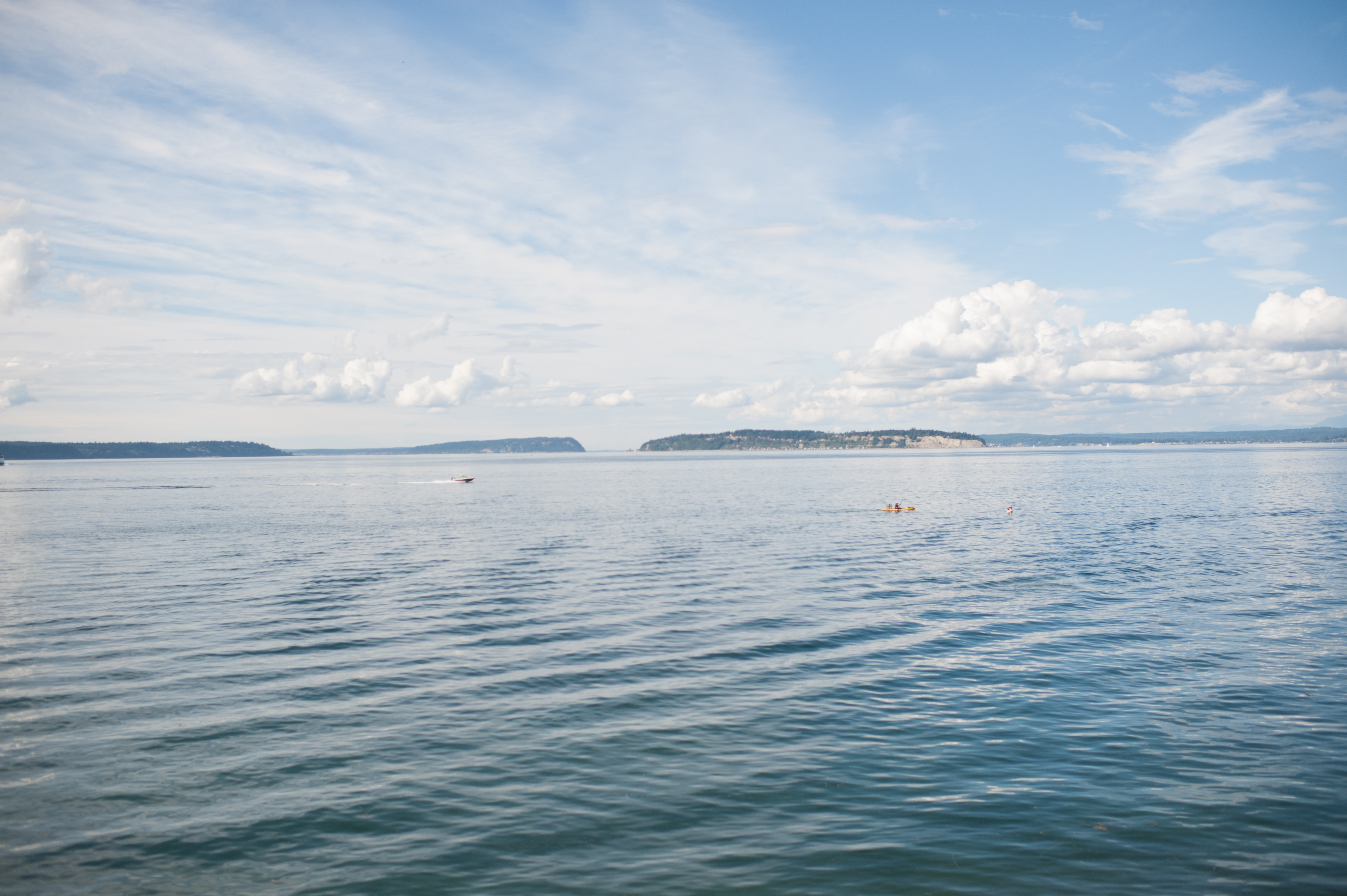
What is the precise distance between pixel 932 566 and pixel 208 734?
41846mm

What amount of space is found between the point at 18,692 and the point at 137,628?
900 cm

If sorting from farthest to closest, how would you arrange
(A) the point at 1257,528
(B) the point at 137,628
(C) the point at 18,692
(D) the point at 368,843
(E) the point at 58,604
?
(A) the point at 1257,528, (E) the point at 58,604, (B) the point at 137,628, (C) the point at 18,692, (D) the point at 368,843

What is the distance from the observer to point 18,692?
24344 millimetres

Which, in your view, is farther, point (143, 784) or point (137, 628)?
point (137, 628)

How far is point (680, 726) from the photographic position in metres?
20.7

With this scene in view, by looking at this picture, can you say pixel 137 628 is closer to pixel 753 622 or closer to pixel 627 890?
pixel 753 622

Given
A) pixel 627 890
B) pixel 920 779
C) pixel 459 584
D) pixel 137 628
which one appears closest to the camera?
pixel 627 890

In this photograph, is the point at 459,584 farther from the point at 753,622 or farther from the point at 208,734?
the point at 208,734

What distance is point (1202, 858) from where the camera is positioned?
13.8m

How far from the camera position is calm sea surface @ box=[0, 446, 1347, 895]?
13938mm

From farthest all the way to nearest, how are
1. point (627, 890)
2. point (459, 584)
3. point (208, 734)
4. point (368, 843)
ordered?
point (459, 584), point (208, 734), point (368, 843), point (627, 890)

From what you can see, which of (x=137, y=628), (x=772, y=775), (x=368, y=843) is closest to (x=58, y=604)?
(x=137, y=628)

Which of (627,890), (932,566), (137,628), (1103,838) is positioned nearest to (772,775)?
(627,890)

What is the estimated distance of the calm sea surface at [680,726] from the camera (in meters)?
13.9
